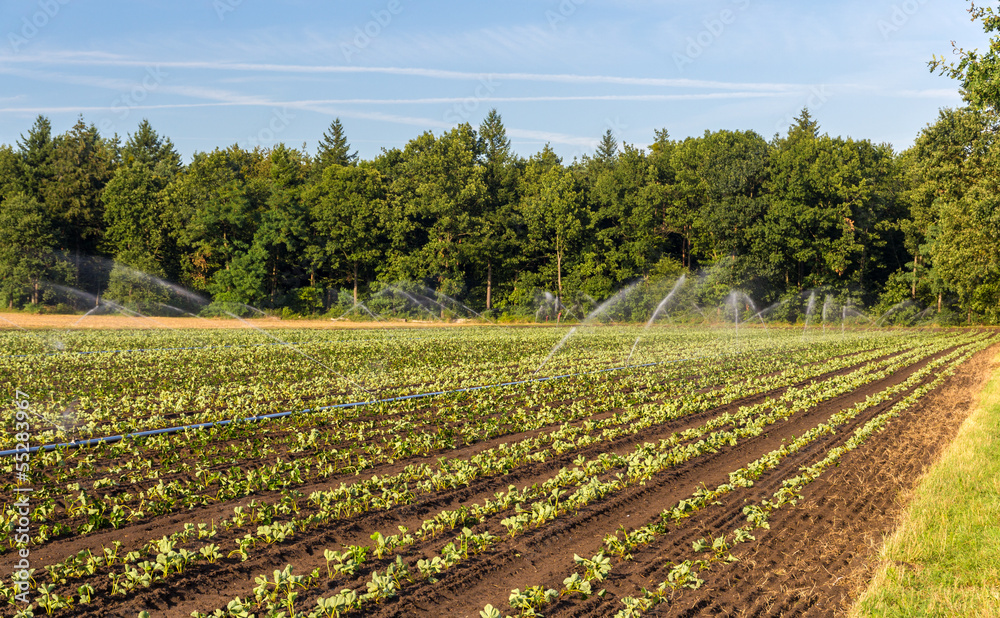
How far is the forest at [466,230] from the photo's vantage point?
59250mm

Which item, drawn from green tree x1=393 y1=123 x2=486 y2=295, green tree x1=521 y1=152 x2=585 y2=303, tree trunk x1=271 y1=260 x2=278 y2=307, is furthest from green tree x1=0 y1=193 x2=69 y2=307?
green tree x1=521 y1=152 x2=585 y2=303

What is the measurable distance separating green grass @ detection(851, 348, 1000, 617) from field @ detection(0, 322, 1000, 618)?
271 mm

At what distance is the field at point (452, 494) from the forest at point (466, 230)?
4520 cm

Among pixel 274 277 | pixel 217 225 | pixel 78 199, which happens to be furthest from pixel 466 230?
pixel 78 199

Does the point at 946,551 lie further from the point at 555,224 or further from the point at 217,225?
the point at 217,225

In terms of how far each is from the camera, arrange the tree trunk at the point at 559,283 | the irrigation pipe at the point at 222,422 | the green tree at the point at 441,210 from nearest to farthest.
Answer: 1. the irrigation pipe at the point at 222,422
2. the green tree at the point at 441,210
3. the tree trunk at the point at 559,283

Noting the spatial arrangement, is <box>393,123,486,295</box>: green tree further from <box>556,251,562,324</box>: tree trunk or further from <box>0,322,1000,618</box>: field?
<box>0,322,1000,618</box>: field

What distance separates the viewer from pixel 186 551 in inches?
236

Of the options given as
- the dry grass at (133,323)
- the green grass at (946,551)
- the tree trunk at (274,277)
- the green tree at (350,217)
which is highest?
the green tree at (350,217)

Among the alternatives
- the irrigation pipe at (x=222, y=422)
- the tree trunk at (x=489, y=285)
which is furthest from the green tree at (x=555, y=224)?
the irrigation pipe at (x=222, y=422)

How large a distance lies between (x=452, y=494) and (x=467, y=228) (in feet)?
185

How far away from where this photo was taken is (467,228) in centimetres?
6344

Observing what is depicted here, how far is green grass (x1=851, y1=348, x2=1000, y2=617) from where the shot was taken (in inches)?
214

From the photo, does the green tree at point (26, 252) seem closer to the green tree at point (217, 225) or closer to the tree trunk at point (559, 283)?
the green tree at point (217, 225)
